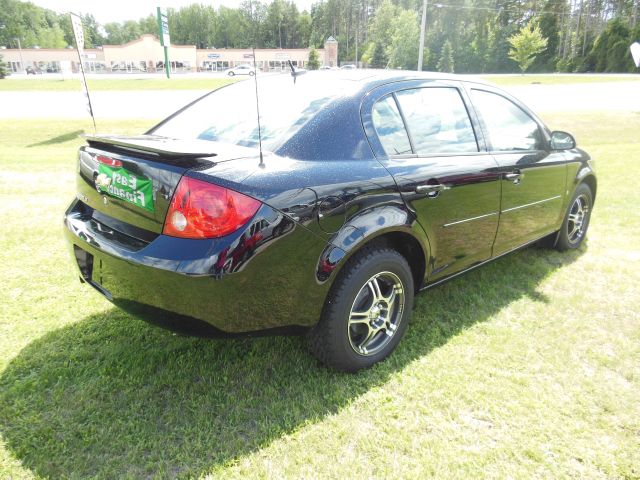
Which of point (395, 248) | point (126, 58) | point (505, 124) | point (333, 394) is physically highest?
point (505, 124)

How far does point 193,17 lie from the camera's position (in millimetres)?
80375

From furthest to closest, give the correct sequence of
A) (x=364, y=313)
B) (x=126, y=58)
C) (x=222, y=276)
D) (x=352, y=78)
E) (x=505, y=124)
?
Answer: (x=126, y=58) < (x=505, y=124) < (x=352, y=78) < (x=364, y=313) < (x=222, y=276)

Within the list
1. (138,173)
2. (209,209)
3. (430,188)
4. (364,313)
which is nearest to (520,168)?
(430,188)

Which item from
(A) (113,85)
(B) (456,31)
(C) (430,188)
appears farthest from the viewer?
(B) (456,31)

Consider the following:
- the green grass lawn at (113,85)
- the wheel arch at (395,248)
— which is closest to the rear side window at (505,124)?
the wheel arch at (395,248)

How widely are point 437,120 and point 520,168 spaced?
0.82m

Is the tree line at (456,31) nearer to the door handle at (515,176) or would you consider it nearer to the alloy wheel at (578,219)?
the alloy wheel at (578,219)

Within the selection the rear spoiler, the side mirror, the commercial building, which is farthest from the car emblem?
the commercial building

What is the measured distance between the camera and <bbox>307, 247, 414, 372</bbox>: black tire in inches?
88.4

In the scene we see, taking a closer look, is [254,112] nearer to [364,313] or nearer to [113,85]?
[364,313]

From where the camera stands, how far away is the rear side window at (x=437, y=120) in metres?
2.64

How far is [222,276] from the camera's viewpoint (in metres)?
1.85

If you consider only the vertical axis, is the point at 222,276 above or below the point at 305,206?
below

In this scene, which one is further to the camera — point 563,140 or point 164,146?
point 563,140
